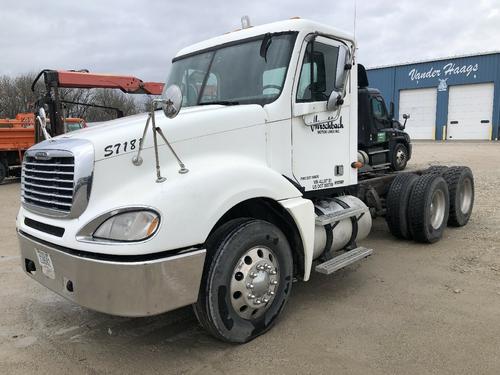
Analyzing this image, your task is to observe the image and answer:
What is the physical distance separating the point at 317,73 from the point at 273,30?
1.89 feet

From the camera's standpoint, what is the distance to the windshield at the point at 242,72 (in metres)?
3.98

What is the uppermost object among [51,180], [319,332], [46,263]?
[51,180]

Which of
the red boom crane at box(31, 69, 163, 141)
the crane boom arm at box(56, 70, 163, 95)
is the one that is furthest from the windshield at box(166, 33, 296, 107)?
the crane boom arm at box(56, 70, 163, 95)

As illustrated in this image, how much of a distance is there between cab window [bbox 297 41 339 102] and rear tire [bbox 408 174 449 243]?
250cm

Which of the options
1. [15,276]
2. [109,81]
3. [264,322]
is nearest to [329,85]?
[264,322]

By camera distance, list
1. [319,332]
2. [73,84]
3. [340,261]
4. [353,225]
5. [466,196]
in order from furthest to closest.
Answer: [73,84]
[466,196]
[353,225]
[340,261]
[319,332]

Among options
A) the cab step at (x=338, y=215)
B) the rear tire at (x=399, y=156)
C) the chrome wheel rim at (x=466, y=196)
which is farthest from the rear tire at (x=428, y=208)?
the rear tire at (x=399, y=156)

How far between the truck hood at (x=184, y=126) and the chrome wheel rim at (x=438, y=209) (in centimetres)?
379

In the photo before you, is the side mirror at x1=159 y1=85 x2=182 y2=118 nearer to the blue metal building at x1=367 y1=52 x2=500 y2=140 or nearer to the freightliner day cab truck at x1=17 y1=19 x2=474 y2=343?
the freightliner day cab truck at x1=17 y1=19 x2=474 y2=343

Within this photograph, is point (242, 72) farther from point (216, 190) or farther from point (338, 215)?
point (338, 215)

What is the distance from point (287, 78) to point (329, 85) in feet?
2.02

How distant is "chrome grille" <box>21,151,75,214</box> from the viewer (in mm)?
3051

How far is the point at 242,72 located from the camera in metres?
4.14

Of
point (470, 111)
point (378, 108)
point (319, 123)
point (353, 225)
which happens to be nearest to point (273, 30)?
point (319, 123)
